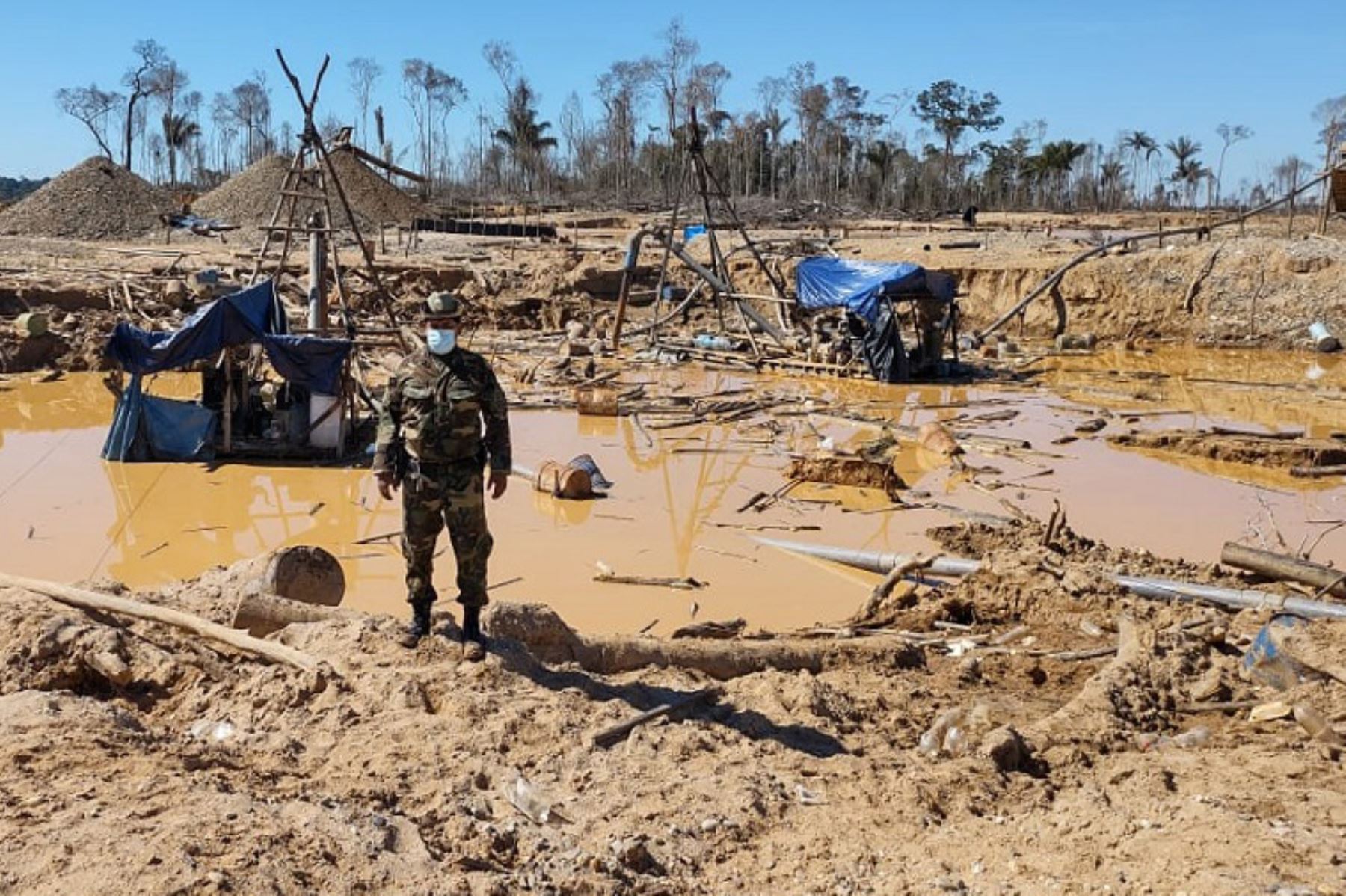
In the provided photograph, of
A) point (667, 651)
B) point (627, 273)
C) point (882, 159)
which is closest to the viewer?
point (667, 651)

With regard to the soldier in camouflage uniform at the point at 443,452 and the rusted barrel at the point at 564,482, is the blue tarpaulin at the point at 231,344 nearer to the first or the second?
the rusted barrel at the point at 564,482

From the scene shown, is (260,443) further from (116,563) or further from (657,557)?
(657,557)

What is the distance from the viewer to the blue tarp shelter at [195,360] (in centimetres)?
1143

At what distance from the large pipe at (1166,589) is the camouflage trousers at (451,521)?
3.80m

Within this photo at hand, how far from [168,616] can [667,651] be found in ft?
7.84

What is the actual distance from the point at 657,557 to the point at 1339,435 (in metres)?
9.96

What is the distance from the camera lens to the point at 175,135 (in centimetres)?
6159

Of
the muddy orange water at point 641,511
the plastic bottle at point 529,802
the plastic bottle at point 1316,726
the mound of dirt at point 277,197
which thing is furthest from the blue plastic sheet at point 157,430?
the mound of dirt at point 277,197

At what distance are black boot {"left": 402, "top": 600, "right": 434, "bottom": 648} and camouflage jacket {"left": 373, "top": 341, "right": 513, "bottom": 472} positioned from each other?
66 centimetres

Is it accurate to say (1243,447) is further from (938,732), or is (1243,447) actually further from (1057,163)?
(1057,163)

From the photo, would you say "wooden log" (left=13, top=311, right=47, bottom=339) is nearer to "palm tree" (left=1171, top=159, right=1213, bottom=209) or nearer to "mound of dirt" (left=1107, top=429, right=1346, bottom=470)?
"mound of dirt" (left=1107, top=429, right=1346, bottom=470)

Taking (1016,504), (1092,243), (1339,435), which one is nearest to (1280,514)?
(1016,504)

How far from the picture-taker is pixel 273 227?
14148 mm

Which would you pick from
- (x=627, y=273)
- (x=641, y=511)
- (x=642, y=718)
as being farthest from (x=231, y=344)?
(x=627, y=273)
